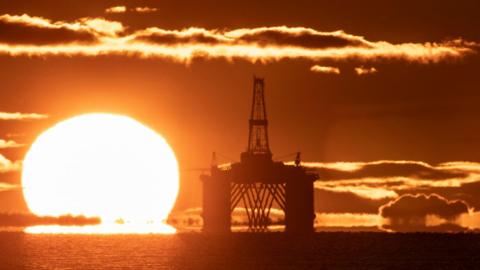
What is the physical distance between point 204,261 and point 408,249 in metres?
51.3

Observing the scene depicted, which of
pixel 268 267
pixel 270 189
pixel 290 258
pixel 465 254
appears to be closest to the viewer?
pixel 268 267

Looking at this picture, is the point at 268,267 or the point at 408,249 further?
the point at 408,249

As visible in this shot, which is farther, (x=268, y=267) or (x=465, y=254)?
(x=465, y=254)

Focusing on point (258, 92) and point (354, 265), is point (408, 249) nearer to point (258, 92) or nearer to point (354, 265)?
point (258, 92)

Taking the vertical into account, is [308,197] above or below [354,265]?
above

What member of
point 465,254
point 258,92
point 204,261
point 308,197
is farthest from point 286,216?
point 204,261

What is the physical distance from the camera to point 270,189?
650ft

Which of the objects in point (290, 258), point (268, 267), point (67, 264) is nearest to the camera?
point (268, 267)

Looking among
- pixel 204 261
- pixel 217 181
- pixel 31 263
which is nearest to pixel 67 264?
pixel 31 263

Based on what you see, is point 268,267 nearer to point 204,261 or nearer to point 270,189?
point 204,261

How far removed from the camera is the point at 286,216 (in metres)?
194

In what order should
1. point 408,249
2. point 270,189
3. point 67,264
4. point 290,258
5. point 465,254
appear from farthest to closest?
point 270,189 < point 408,249 < point 465,254 < point 290,258 < point 67,264

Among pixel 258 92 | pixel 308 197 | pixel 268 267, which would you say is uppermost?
pixel 258 92

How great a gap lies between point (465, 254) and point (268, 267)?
46.3 m
